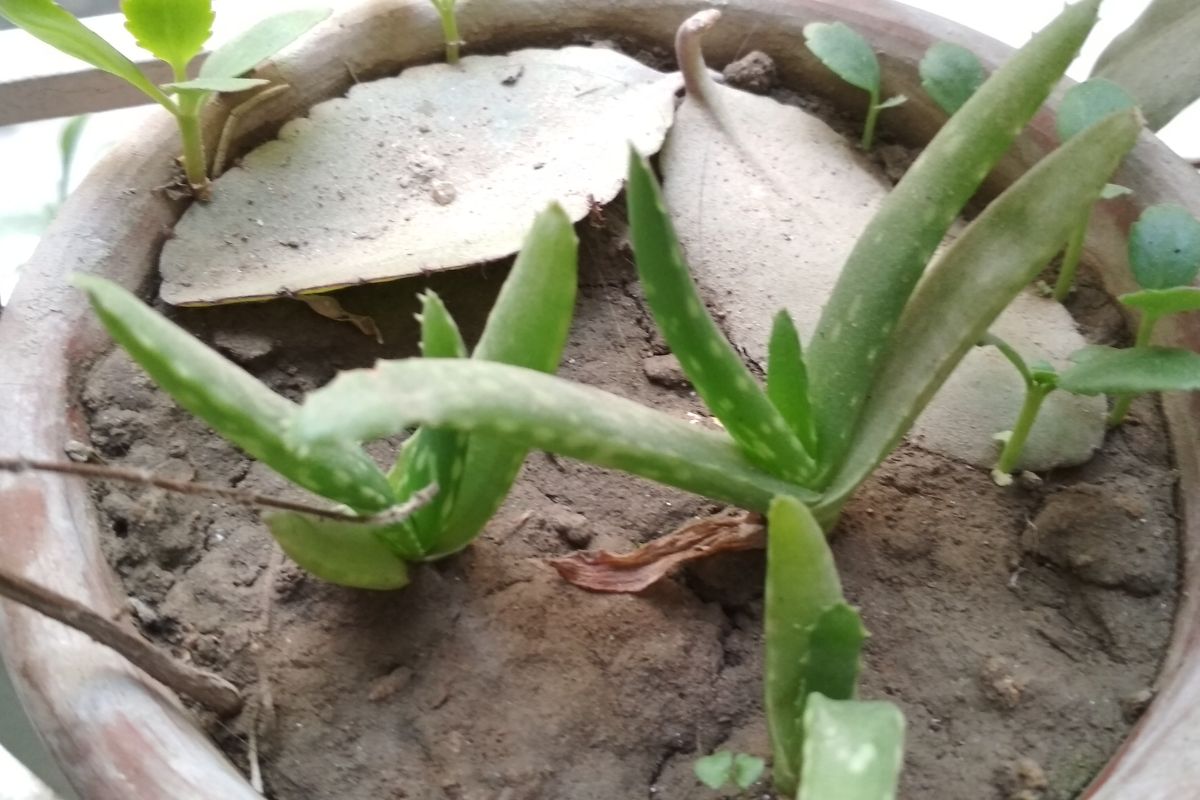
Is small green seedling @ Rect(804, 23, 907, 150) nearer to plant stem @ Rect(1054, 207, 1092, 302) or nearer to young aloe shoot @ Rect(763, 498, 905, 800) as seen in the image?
plant stem @ Rect(1054, 207, 1092, 302)

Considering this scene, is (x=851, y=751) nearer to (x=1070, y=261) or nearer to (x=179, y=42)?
(x=1070, y=261)

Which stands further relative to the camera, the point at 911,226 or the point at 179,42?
the point at 179,42

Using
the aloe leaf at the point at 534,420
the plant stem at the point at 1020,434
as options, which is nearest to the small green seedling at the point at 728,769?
the aloe leaf at the point at 534,420

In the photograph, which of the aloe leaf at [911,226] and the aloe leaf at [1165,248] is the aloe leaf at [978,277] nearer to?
the aloe leaf at [911,226]

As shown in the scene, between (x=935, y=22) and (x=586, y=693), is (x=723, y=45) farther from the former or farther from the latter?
(x=586, y=693)

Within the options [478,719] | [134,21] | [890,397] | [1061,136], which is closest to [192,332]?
[134,21]

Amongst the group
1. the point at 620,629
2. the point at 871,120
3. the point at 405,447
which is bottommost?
the point at 620,629

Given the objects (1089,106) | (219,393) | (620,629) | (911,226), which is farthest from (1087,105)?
(219,393)

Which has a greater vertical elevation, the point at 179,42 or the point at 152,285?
the point at 179,42
